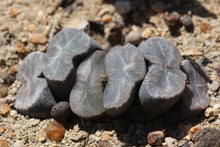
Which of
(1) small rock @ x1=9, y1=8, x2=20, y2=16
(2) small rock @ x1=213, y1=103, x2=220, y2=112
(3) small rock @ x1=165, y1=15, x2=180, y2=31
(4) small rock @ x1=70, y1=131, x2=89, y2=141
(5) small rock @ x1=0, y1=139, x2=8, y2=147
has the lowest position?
(2) small rock @ x1=213, y1=103, x2=220, y2=112

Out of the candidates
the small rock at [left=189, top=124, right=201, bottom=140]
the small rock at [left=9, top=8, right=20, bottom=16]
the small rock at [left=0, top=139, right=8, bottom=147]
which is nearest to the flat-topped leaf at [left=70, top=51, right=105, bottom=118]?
the small rock at [left=0, top=139, right=8, bottom=147]

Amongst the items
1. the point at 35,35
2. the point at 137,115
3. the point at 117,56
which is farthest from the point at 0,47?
the point at 137,115

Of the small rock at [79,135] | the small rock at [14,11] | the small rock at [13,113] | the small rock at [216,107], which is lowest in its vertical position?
the small rock at [216,107]

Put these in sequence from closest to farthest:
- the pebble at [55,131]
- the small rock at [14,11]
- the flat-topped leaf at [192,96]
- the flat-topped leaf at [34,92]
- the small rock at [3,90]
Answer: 1. the flat-topped leaf at [192,96]
2. the pebble at [55,131]
3. the flat-topped leaf at [34,92]
4. the small rock at [3,90]
5. the small rock at [14,11]

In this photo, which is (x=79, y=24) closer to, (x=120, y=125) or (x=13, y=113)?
(x=13, y=113)

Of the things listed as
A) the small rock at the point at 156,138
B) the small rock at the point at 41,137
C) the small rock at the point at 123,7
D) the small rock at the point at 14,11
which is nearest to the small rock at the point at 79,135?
the small rock at the point at 41,137

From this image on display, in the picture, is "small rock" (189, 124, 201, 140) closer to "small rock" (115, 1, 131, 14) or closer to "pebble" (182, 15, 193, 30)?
"pebble" (182, 15, 193, 30)

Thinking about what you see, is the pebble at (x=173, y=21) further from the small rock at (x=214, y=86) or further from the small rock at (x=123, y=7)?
the small rock at (x=214, y=86)
